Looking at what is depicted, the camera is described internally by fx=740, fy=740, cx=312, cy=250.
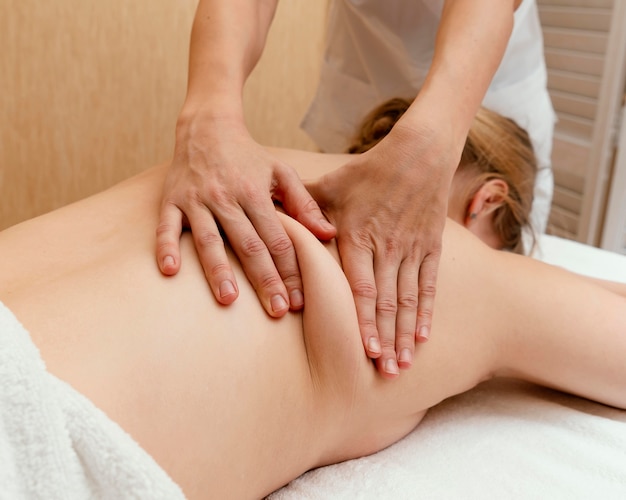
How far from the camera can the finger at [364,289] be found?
97cm

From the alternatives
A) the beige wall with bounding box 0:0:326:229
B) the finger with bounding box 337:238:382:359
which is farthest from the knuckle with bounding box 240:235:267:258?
the beige wall with bounding box 0:0:326:229

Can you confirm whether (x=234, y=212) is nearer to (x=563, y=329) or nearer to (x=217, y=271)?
(x=217, y=271)

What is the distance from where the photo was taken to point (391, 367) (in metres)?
0.99

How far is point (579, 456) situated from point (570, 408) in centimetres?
14

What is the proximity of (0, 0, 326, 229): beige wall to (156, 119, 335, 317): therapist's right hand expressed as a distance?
117 cm

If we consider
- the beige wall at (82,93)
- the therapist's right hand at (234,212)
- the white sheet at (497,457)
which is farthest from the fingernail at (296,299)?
the beige wall at (82,93)

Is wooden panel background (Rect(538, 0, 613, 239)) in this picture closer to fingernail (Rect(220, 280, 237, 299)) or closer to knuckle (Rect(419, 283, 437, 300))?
knuckle (Rect(419, 283, 437, 300))

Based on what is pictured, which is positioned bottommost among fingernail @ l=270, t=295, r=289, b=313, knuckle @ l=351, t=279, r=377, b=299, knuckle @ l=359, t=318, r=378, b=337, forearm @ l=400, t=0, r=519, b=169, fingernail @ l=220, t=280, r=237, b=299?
knuckle @ l=359, t=318, r=378, b=337

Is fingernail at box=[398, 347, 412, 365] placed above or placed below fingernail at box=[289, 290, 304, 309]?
below

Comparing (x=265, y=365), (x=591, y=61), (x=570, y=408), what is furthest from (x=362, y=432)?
(x=591, y=61)

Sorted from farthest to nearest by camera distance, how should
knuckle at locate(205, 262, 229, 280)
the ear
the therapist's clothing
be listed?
the therapist's clothing, the ear, knuckle at locate(205, 262, 229, 280)

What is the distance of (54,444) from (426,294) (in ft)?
1.84

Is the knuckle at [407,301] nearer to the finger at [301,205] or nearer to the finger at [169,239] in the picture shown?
the finger at [301,205]

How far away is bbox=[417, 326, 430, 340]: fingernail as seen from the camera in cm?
101
